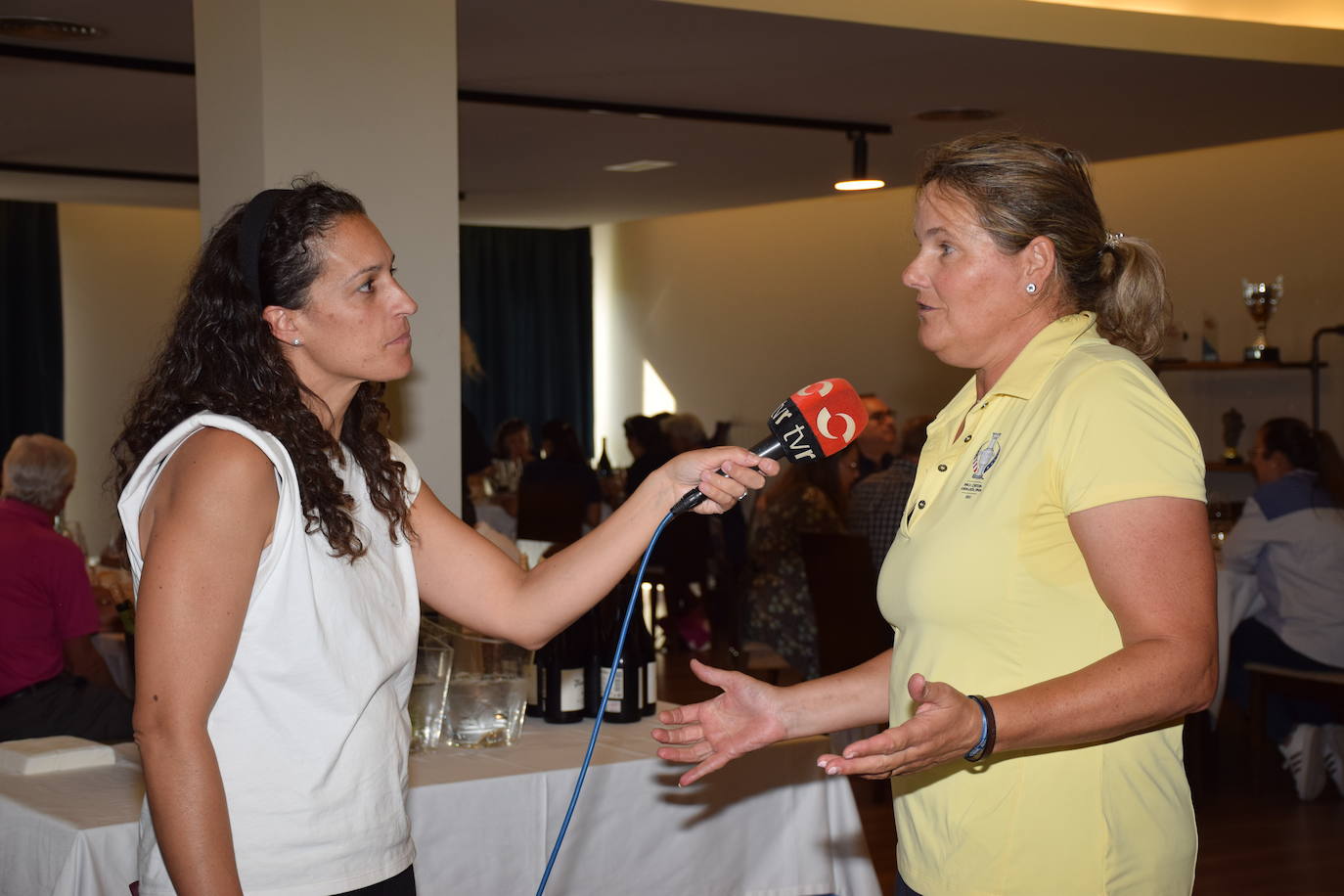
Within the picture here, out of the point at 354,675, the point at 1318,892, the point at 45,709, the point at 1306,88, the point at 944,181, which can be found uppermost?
the point at 1306,88

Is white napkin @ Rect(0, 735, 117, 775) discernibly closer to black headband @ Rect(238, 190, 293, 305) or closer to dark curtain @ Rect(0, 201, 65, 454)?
black headband @ Rect(238, 190, 293, 305)

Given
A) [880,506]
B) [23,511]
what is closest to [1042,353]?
[23,511]

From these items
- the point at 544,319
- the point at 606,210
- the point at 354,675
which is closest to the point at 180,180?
the point at 606,210

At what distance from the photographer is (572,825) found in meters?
2.53

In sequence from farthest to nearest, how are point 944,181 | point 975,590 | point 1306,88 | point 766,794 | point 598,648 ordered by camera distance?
point 1306,88 → point 598,648 → point 766,794 → point 944,181 → point 975,590

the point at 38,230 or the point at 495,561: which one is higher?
the point at 38,230

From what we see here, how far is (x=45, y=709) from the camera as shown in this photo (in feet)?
13.4

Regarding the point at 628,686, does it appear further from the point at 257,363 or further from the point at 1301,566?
the point at 1301,566

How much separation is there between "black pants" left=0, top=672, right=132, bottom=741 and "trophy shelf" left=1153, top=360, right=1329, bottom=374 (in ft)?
18.3

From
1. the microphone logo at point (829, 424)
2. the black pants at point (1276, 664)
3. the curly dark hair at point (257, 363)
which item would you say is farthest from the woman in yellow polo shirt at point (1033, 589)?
the black pants at point (1276, 664)

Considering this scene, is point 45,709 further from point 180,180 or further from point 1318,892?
point 180,180

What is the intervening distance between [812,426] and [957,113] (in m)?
5.27

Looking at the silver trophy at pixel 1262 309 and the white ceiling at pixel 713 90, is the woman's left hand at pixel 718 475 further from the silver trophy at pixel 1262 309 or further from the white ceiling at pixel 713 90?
the silver trophy at pixel 1262 309

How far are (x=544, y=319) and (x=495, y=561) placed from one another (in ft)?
37.0
